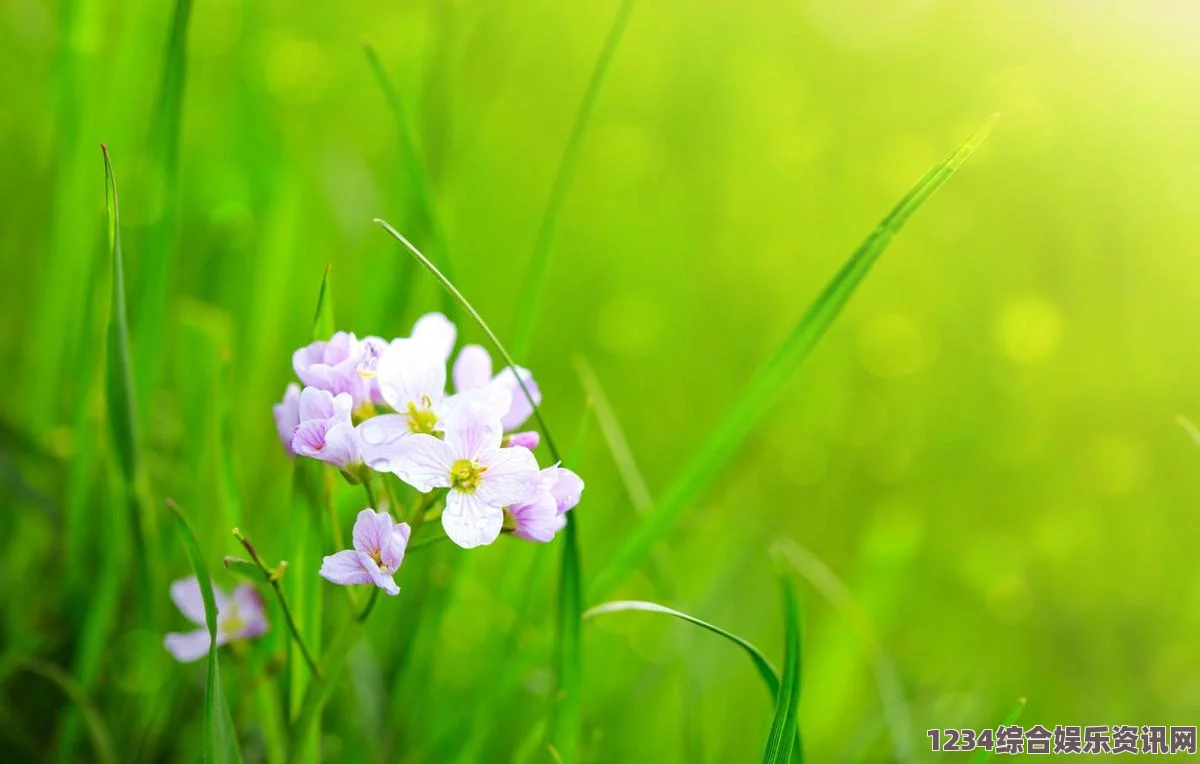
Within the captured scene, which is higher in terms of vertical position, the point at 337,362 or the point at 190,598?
the point at 337,362

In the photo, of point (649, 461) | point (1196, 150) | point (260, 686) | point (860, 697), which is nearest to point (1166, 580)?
point (860, 697)

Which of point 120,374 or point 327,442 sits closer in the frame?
point 327,442

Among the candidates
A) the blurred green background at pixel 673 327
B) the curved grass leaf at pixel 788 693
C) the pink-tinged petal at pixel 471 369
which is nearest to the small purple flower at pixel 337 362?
the pink-tinged petal at pixel 471 369

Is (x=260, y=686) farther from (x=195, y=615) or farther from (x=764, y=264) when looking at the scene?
(x=764, y=264)

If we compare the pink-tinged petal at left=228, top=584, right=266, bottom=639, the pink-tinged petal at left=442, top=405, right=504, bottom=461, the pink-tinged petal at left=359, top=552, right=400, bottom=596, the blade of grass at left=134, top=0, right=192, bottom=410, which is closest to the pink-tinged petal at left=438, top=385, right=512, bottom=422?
Answer: the pink-tinged petal at left=442, top=405, right=504, bottom=461

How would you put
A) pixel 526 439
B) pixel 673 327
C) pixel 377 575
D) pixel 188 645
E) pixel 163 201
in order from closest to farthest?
pixel 377 575 < pixel 526 439 < pixel 188 645 < pixel 163 201 < pixel 673 327

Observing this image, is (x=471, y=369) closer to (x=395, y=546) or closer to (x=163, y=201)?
(x=395, y=546)

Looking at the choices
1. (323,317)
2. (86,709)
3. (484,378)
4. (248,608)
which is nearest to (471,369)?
(484,378)
